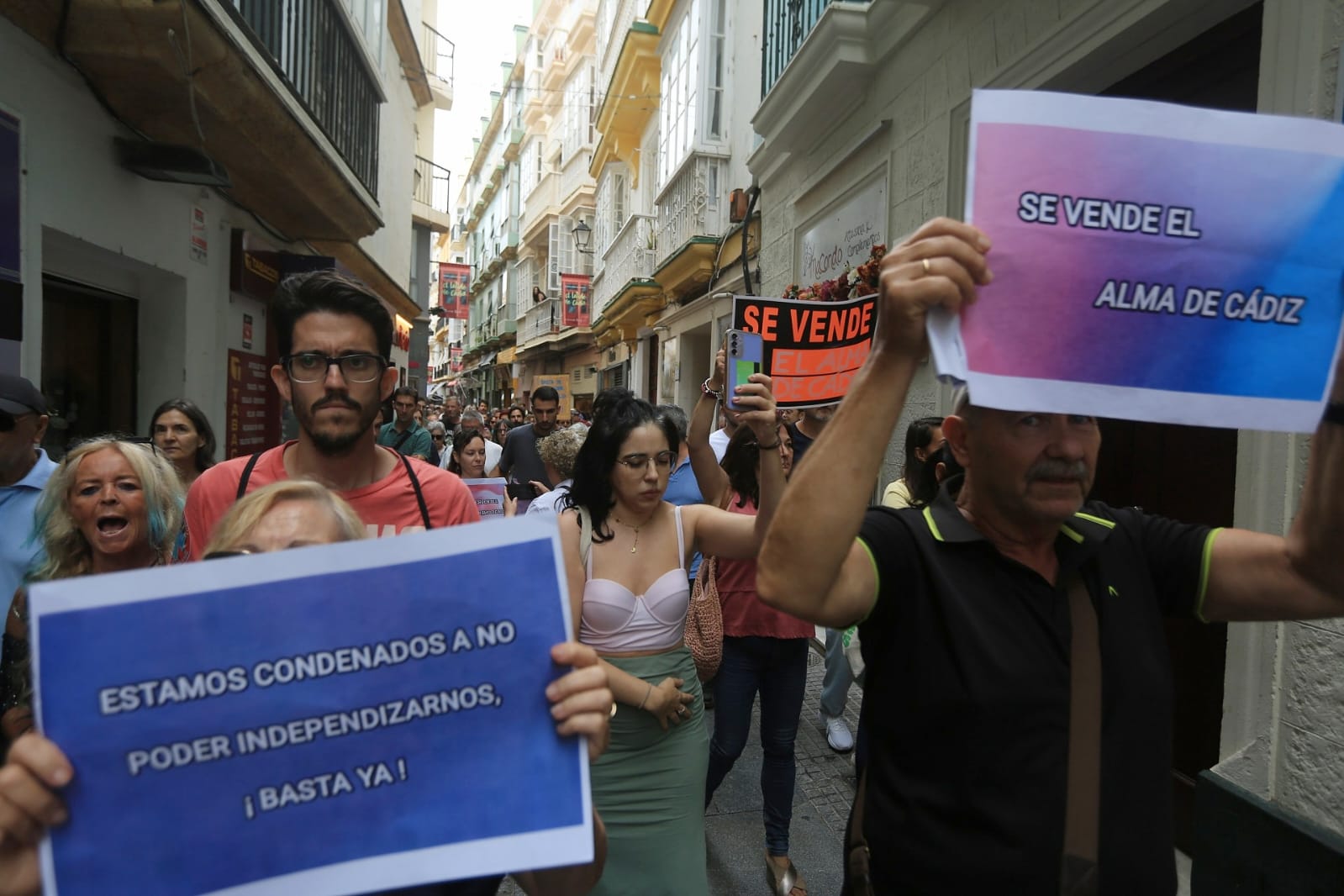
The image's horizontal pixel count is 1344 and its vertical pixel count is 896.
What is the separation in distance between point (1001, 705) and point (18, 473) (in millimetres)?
3503

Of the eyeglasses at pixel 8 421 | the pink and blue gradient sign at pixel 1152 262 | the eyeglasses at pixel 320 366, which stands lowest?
the eyeglasses at pixel 8 421

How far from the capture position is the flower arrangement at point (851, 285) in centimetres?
571

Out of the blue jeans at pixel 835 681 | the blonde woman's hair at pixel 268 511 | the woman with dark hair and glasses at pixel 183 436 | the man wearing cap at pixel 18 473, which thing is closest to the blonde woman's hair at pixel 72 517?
the man wearing cap at pixel 18 473

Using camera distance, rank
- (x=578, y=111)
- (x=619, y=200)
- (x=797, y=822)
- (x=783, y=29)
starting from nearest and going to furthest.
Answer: (x=797, y=822) < (x=783, y=29) < (x=619, y=200) < (x=578, y=111)

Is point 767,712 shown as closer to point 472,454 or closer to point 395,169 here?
point 472,454

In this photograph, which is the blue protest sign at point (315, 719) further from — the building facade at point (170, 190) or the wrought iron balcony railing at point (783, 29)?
the wrought iron balcony railing at point (783, 29)

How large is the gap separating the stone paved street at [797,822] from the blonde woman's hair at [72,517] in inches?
76.5

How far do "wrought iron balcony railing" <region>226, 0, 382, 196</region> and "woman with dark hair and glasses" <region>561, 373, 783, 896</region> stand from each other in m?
4.20

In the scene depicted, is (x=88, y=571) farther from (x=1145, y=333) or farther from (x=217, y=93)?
(x=217, y=93)

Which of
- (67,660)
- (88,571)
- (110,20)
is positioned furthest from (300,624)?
(110,20)

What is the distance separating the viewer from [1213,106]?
378cm

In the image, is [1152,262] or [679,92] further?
[679,92]

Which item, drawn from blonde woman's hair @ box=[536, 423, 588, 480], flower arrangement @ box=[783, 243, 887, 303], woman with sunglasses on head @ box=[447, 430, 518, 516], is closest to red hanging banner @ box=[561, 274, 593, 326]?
flower arrangement @ box=[783, 243, 887, 303]

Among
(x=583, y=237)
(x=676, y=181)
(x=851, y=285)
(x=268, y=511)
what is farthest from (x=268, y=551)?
(x=583, y=237)
